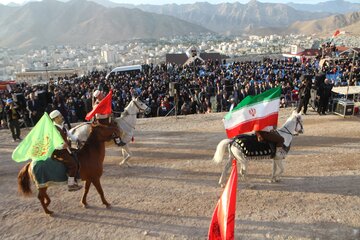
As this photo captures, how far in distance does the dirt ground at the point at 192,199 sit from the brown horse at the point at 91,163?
613mm

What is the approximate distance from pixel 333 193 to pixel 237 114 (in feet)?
10.7

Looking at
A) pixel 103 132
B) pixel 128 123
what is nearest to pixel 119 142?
pixel 128 123

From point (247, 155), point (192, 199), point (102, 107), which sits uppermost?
point (102, 107)

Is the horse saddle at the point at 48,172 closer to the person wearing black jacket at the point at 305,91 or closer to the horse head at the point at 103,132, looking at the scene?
the horse head at the point at 103,132

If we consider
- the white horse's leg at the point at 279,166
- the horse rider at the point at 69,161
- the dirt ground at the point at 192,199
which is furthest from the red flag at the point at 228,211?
the white horse's leg at the point at 279,166

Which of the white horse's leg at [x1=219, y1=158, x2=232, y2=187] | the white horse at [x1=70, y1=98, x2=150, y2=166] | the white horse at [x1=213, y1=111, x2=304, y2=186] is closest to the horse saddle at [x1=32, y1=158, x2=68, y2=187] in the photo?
the white horse at [x1=70, y1=98, x2=150, y2=166]

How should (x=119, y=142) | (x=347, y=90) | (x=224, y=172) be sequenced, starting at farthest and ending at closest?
(x=347, y=90) → (x=119, y=142) → (x=224, y=172)

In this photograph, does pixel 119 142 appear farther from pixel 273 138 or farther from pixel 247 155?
pixel 273 138

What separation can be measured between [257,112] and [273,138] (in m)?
1.01

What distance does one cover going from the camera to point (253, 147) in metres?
8.47

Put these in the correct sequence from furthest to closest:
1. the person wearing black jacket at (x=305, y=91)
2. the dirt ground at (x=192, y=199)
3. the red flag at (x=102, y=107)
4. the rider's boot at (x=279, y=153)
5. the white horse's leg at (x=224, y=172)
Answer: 1. the person wearing black jacket at (x=305, y=91)
2. the red flag at (x=102, y=107)
3. the white horse's leg at (x=224, y=172)
4. the rider's boot at (x=279, y=153)
5. the dirt ground at (x=192, y=199)

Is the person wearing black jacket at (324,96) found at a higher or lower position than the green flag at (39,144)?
lower

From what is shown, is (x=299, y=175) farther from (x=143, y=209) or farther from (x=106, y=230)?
(x=106, y=230)

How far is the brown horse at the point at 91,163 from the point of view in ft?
24.4
